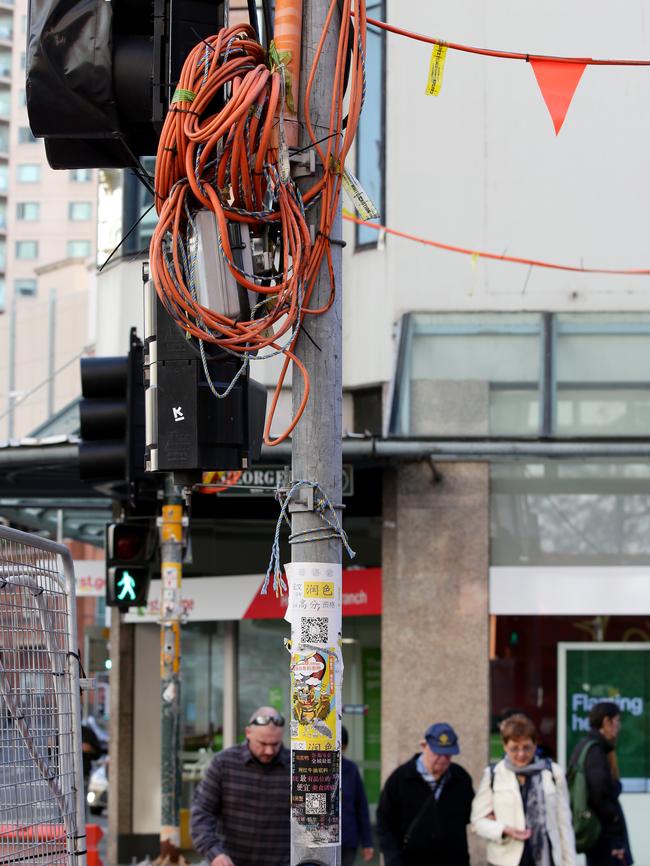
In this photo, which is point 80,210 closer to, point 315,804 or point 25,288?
point 25,288

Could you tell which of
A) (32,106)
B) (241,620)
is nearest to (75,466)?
(241,620)

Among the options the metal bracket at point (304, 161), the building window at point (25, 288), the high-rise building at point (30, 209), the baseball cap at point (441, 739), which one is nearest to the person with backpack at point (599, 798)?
the baseball cap at point (441, 739)

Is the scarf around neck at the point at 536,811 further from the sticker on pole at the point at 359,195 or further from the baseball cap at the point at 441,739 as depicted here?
the sticker on pole at the point at 359,195

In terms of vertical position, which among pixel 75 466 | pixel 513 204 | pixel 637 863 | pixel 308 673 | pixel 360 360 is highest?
pixel 513 204

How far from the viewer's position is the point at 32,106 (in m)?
5.82

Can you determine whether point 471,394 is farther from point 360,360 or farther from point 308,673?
point 308,673

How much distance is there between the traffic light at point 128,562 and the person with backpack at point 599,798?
4.16 meters

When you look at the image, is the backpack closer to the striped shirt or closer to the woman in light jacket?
the woman in light jacket

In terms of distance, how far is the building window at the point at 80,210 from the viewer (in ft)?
311

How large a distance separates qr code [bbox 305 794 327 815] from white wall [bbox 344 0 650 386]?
9.36m

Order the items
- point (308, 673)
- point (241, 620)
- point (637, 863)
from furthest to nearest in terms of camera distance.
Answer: point (241, 620), point (637, 863), point (308, 673)

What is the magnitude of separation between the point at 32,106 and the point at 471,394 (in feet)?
29.2

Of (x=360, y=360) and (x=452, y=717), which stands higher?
(x=360, y=360)

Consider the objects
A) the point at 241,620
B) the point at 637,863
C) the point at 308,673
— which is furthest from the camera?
the point at 241,620
